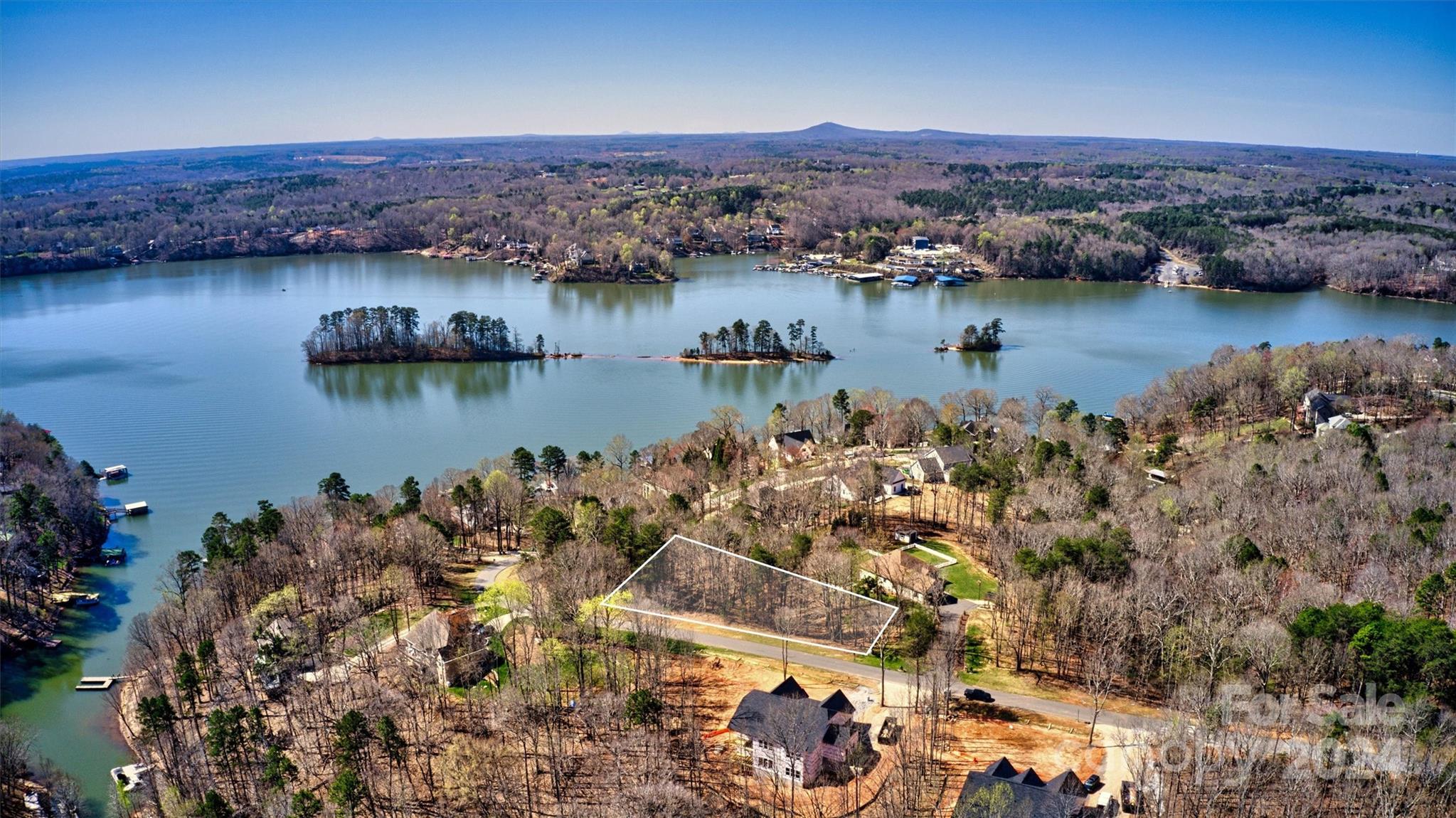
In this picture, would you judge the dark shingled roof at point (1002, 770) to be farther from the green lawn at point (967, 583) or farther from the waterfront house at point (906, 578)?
the green lawn at point (967, 583)

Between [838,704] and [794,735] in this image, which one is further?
[838,704]

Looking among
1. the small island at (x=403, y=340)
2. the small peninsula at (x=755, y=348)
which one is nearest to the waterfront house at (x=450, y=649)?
the small peninsula at (x=755, y=348)

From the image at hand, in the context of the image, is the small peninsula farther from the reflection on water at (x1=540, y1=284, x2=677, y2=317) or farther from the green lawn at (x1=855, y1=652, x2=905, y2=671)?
the green lawn at (x1=855, y1=652, x2=905, y2=671)

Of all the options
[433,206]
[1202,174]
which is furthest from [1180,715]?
[1202,174]

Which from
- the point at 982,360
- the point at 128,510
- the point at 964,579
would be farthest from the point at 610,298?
the point at 964,579

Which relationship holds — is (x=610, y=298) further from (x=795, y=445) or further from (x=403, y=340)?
(x=795, y=445)

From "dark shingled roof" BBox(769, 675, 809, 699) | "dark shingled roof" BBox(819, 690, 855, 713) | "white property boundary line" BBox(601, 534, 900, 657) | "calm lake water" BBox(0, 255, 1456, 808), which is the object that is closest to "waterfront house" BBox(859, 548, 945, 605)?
"white property boundary line" BBox(601, 534, 900, 657)
